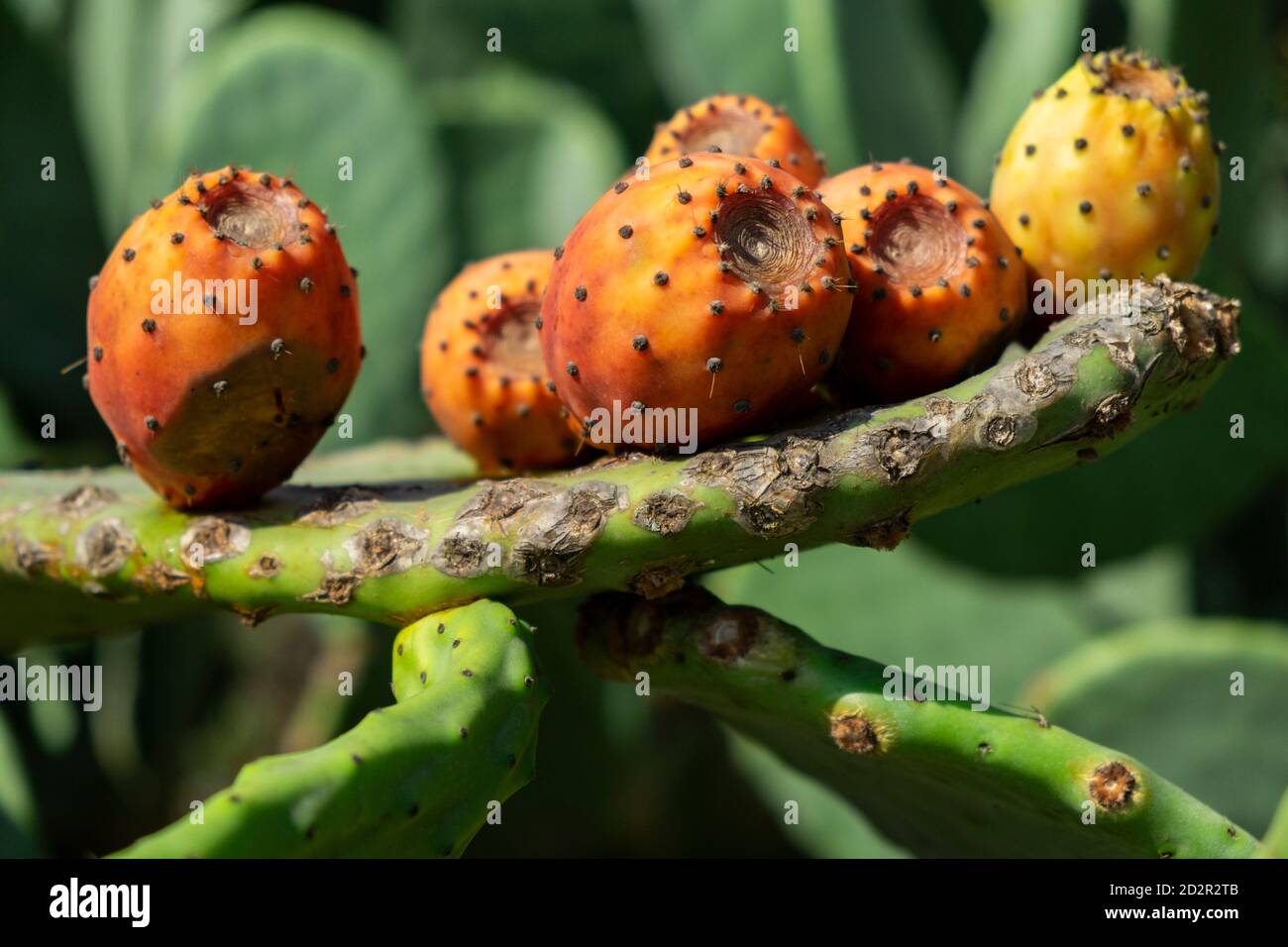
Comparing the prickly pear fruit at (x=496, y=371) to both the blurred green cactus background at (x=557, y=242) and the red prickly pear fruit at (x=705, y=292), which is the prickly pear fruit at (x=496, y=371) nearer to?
the red prickly pear fruit at (x=705, y=292)

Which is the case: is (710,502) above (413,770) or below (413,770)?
above

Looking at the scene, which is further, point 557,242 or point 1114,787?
point 557,242

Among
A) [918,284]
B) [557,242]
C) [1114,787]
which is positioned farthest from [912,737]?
[557,242]

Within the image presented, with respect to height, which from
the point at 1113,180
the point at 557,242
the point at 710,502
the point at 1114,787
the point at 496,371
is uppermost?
the point at 557,242

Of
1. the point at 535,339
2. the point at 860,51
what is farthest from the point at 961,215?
the point at 860,51

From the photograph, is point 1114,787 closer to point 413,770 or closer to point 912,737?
point 912,737

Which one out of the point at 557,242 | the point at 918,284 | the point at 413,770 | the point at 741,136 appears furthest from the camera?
the point at 557,242
